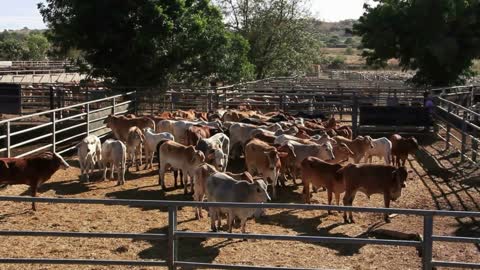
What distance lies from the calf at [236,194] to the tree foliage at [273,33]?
37.2 m

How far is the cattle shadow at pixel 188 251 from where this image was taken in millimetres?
8219

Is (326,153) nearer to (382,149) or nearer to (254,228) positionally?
(382,149)

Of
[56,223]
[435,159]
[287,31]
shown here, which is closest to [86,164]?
[56,223]

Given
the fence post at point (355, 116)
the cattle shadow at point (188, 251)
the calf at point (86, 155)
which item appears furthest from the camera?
the fence post at point (355, 116)

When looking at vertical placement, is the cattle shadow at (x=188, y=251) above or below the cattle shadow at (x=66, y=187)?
below

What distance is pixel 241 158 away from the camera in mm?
16484

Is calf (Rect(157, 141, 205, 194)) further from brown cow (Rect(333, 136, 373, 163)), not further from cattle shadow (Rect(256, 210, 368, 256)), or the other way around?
brown cow (Rect(333, 136, 373, 163))

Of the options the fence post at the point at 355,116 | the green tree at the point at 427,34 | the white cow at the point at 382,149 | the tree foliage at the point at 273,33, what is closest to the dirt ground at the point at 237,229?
the white cow at the point at 382,149

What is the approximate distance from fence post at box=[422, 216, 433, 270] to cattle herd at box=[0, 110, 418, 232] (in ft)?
10.7

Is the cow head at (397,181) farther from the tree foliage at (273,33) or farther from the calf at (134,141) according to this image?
the tree foliage at (273,33)

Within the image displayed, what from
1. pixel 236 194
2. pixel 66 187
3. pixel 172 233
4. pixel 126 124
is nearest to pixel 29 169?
pixel 66 187

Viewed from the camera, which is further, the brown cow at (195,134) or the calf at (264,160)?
the brown cow at (195,134)

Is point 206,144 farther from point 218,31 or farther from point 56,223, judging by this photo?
point 218,31

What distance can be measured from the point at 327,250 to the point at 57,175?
7.75 m
